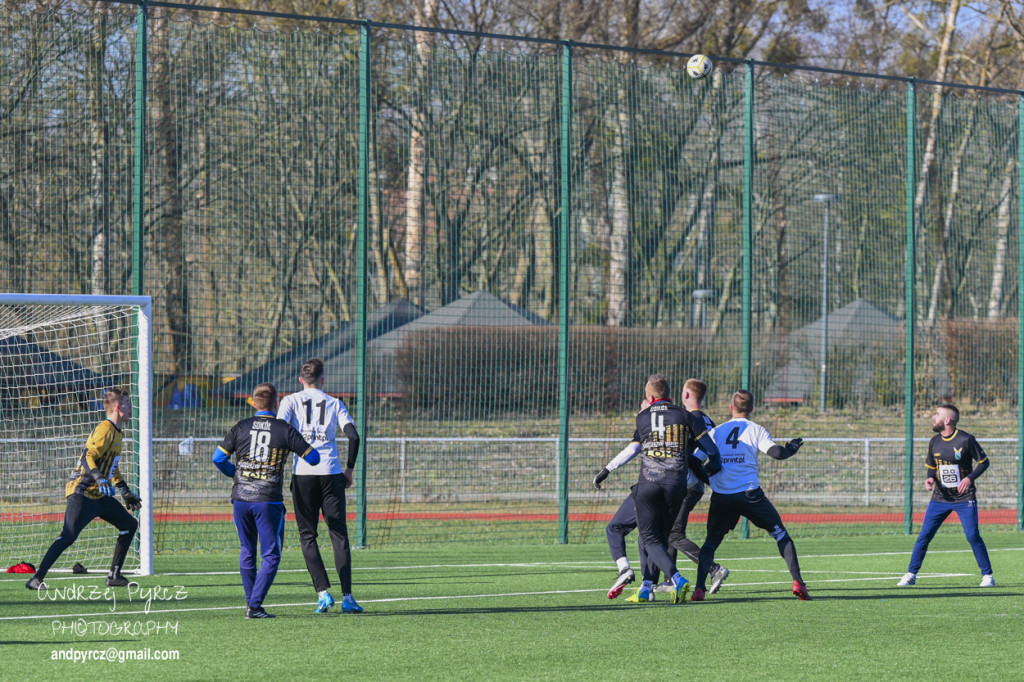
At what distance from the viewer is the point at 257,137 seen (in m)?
15.7

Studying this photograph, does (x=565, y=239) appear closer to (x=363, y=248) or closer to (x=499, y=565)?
(x=363, y=248)

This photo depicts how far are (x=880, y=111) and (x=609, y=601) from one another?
1145cm

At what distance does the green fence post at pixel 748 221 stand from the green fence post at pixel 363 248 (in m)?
5.57

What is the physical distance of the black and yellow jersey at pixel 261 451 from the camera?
895 centimetres

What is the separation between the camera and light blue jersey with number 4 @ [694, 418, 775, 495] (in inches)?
416

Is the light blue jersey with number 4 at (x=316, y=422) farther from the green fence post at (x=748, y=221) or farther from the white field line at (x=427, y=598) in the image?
the green fence post at (x=748, y=221)

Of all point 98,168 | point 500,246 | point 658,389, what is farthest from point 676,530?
point 98,168

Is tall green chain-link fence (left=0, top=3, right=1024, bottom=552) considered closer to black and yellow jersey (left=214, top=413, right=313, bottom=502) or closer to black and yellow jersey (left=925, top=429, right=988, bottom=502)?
black and yellow jersey (left=925, top=429, right=988, bottom=502)

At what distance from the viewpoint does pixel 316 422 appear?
371 inches

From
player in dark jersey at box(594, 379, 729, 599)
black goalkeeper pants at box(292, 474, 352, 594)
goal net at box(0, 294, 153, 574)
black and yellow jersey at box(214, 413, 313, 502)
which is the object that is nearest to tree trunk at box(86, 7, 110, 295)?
goal net at box(0, 294, 153, 574)

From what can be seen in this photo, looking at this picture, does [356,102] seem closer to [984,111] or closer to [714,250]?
[714,250]

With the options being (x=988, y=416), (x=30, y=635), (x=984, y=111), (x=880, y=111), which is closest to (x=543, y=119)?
(x=880, y=111)

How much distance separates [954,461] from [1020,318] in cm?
872

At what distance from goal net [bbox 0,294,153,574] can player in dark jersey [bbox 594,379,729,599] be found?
443cm
